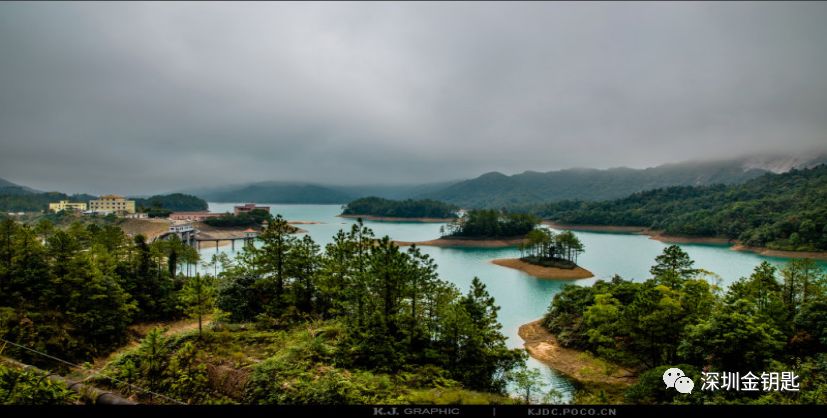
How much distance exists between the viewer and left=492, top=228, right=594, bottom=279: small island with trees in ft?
119

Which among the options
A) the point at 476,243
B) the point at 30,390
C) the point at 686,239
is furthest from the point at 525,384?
the point at 686,239

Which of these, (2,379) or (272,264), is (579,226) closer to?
(272,264)

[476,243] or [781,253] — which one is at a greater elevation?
[781,253]

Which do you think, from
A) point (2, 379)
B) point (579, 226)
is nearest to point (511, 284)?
point (2, 379)

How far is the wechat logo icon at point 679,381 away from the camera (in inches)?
300

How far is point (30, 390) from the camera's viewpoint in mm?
4527

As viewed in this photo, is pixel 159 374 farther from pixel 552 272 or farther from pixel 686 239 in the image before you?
pixel 686 239

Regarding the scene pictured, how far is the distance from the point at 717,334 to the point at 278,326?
12145mm

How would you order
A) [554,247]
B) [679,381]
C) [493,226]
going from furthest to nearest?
[493,226]
[554,247]
[679,381]

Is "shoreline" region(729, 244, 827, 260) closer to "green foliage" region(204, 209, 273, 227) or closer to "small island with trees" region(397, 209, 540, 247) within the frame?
"small island with trees" region(397, 209, 540, 247)

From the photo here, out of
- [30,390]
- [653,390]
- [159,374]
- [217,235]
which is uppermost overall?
[30,390]

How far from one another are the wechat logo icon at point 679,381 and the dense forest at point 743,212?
160ft

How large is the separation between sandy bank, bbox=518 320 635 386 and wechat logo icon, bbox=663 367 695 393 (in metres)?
4.61

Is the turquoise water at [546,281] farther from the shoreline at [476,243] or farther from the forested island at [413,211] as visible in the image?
the forested island at [413,211]
